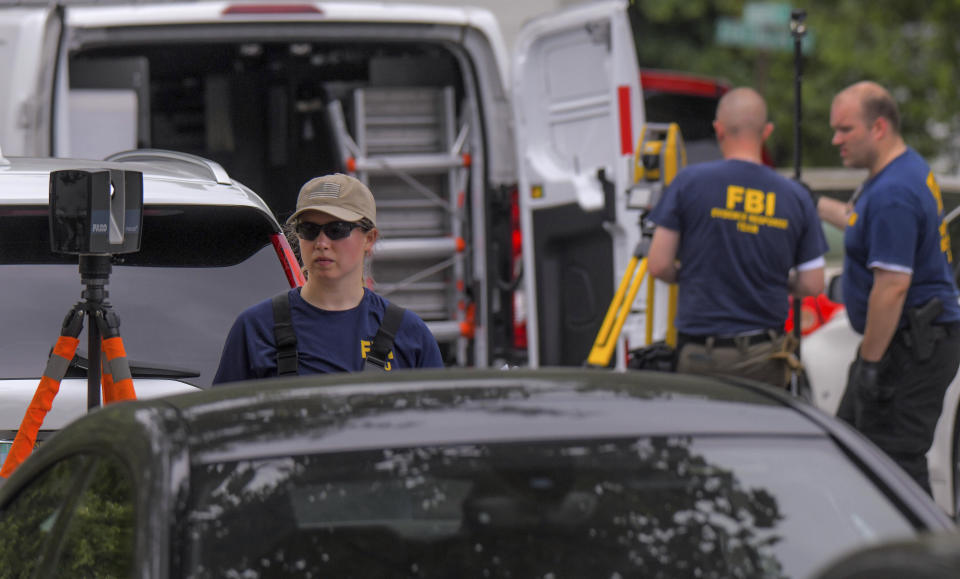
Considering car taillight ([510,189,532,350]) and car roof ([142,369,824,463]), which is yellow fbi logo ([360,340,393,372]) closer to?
car roof ([142,369,824,463])

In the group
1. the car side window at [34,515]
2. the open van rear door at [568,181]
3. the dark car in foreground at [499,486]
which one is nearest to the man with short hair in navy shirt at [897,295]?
the open van rear door at [568,181]

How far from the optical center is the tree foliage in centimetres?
1612

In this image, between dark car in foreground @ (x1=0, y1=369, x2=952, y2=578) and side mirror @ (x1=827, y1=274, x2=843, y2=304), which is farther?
side mirror @ (x1=827, y1=274, x2=843, y2=304)

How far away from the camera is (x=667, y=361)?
6348 millimetres

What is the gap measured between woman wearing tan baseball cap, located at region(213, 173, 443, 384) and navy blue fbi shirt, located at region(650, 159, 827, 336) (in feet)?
7.16

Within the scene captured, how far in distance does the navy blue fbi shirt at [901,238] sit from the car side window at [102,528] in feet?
12.2

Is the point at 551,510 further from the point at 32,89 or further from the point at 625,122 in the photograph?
the point at 625,122

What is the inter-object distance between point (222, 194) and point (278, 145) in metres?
5.37

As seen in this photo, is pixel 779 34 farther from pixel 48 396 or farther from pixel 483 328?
pixel 48 396

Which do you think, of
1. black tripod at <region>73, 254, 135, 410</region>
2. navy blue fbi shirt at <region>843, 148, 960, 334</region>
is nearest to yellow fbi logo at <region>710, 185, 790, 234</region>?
navy blue fbi shirt at <region>843, 148, 960, 334</region>

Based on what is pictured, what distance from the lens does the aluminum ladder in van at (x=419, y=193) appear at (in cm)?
802

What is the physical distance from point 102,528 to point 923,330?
155 inches

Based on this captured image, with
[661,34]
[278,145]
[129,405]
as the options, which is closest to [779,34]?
[278,145]

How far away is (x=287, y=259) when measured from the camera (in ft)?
→ 15.3
